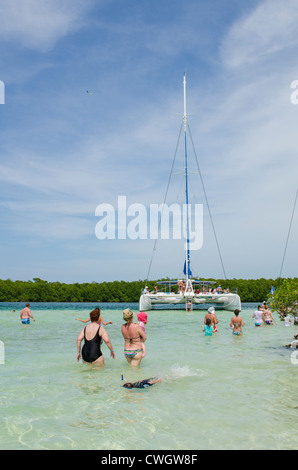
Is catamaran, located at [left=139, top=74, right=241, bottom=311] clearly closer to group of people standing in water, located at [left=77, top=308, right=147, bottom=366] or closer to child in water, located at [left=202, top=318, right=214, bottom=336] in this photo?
child in water, located at [left=202, top=318, right=214, bottom=336]

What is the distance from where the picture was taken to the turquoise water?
17.4 ft

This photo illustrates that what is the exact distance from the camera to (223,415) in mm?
6285

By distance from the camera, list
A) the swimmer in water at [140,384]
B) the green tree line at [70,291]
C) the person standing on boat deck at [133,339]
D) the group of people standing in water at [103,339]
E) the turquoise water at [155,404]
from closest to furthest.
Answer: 1. the turquoise water at [155,404]
2. the swimmer in water at [140,384]
3. the group of people standing in water at [103,339]
4. the person standing on boat deck at [133,339]
5. the green tree line at [70,291]

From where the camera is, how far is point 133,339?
988 centimetres

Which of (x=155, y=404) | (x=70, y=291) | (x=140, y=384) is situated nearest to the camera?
(x=155, y=404)

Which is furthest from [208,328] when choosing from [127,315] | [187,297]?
[187,297]

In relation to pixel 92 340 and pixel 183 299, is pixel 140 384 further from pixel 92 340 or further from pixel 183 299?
pixel 183 299

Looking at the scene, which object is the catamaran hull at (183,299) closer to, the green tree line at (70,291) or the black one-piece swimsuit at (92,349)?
the black one-piece swimsuit at (92,349)

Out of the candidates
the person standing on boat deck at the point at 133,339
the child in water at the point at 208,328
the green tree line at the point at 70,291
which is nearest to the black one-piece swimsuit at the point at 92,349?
the person standing on boat deck at the point at 133,339

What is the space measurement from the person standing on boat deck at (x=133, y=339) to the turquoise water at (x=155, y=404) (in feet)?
1.04

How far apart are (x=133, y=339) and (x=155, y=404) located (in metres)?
3.04

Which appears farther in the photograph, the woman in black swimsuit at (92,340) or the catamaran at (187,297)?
the catamaran at (187,297)

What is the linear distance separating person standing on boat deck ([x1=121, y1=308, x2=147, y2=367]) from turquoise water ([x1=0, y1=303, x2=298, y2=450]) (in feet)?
1.04

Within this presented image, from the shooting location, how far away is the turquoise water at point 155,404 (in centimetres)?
530
